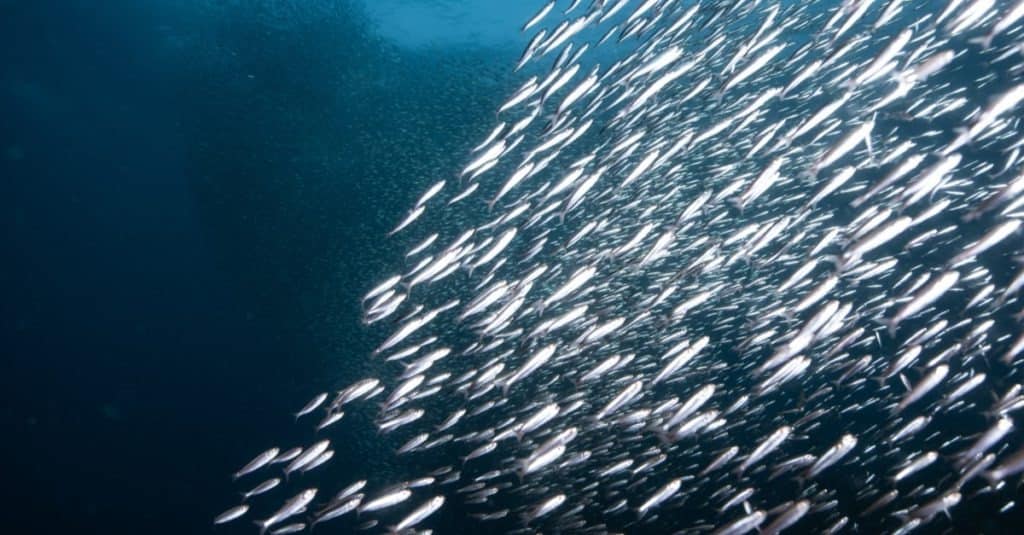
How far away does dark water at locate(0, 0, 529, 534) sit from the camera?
21.5 m

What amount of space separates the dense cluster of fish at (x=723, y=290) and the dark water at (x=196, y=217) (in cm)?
999

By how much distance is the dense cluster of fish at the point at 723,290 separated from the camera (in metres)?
6.31

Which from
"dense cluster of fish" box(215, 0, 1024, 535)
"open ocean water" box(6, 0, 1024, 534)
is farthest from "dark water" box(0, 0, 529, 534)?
"dense cluster of fish" box(215, 0, 1024, 535)

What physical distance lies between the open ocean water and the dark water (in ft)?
0.28

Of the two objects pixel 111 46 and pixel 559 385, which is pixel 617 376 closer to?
pixel 559 385

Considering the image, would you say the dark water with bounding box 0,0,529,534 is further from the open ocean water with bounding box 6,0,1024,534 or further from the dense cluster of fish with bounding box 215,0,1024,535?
the dense cluster of fish with bounding box 215,0,1024,535

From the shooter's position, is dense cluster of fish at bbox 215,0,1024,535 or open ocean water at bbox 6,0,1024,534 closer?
dense cluster of fish at bbox 215,0,1024,535

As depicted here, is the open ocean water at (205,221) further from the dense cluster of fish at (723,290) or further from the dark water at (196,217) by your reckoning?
the dense cluster of fish at (723,290)

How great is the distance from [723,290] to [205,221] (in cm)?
2198

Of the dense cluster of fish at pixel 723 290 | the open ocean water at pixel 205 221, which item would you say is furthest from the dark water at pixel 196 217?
the dense cluster of fish at pixel 723 290

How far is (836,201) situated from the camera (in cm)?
1759

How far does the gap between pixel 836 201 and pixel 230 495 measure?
89.8ft

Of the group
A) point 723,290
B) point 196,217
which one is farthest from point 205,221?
point 723,290

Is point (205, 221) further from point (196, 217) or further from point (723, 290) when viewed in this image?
point (723, 290)
